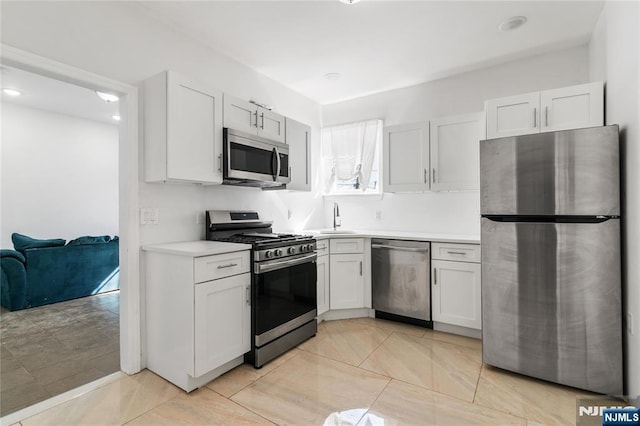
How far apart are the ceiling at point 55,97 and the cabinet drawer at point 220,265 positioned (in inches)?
123

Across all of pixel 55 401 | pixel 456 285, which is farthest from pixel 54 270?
pixel 456 285

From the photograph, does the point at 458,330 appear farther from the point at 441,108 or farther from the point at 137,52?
the point at 137,52

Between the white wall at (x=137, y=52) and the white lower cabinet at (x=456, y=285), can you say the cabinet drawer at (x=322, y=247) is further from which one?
the white lower cabinet at (x=456, y=285)

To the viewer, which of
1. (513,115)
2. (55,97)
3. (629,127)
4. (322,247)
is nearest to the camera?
(629,127)

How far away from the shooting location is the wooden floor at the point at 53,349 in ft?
6.86

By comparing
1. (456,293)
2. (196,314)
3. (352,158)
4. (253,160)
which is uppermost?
(352,158)

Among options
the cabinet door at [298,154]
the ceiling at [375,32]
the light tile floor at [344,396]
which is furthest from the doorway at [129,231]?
the cabinet door at [298,154]

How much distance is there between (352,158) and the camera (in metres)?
4.09

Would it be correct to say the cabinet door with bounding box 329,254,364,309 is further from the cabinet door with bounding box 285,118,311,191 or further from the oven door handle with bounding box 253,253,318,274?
the cabinet door with bounding box 285,118,311,191

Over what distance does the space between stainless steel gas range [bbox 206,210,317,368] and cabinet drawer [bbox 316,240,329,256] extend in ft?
0.77

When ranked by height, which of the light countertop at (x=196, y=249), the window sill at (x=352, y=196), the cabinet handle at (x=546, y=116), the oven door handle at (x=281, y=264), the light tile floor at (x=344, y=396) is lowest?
the light tile floor at (x=344, y=396)

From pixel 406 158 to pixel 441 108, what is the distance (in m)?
0.70

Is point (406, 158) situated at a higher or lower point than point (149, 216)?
higher

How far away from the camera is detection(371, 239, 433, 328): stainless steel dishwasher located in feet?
10.1
